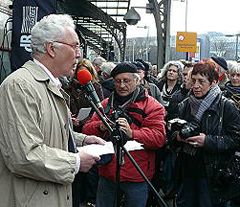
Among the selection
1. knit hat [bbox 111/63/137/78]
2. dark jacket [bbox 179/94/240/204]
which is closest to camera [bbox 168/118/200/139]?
dark jacket [bbox 179/94/240/204]

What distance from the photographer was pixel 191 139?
12.8ft

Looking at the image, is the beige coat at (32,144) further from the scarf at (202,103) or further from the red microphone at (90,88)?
the scarf at (202,103)

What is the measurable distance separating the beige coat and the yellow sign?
14.7 m

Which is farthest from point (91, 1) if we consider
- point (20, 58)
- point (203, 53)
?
point (203, 53)

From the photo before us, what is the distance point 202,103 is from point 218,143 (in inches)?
17.7

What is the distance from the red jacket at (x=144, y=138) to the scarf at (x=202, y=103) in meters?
0.39

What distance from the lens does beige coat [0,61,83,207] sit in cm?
213

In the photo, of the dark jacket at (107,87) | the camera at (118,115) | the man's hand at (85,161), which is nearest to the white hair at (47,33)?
the man's hand at (85,161)

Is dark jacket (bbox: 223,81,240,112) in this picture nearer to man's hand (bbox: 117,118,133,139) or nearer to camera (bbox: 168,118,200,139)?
camera (bbox: 168,118,200,139)

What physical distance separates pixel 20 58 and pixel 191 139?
9.84 ft

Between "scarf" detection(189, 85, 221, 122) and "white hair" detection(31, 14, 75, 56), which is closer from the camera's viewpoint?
"white hair" detection(31, 14, 75, 56)

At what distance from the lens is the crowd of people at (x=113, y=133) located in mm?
2189

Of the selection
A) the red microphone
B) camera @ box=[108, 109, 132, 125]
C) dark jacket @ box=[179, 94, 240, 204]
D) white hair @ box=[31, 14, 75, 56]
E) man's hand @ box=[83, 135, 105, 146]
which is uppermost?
white hair @ box=[31, 14, 75, 56]

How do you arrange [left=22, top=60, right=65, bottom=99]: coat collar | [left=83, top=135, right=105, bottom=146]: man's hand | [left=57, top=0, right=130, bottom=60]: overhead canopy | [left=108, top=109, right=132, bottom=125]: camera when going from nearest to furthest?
[left=22, top=60, right=65, bottom=99]: coat collar < [left=83, top=135, right=105, bottom=146]: man's hand < [left=108, top=109, right=132, bottom=125]: camera < [left=57, top=0, right=130, bottom=60]: overhead canopy
